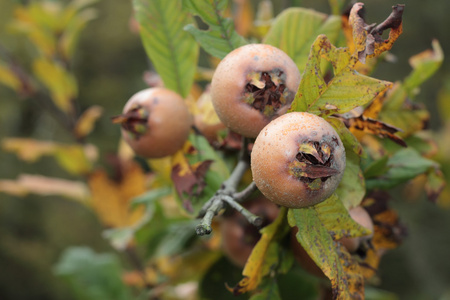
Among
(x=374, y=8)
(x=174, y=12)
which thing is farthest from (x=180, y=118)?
(x=374, y=8)

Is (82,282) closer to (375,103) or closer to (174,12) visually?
(174,12)

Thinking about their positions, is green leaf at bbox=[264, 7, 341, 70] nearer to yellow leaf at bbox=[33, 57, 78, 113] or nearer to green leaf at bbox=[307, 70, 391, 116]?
green leaf at bbox=[307, 70, 391, 116]

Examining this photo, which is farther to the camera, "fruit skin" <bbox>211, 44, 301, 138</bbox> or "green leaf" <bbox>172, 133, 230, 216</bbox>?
"green leaf" <bbox>172, 133, 230, 216</bbox>

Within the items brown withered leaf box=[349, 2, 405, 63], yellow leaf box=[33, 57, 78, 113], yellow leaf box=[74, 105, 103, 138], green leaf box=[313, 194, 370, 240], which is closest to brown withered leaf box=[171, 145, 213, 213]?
green leaf box=[313, 194, 370, 240]

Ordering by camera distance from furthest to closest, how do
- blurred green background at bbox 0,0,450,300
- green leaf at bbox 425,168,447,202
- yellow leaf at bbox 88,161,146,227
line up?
blurred green background at bbox 0,0,450,300, yellow leaf at bbox 88,161,146,227, green leaf at bbox 425,168,447,202

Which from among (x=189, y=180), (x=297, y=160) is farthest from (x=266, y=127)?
(x=189, y=180)

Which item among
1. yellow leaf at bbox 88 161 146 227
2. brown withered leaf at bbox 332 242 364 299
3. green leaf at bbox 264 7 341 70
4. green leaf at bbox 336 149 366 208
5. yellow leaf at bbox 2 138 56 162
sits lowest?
yellow leaf at bbox 88 161 146 227

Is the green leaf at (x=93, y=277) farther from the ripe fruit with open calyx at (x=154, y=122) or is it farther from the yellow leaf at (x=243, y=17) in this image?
the yellow leaf at (x=243, y=17)

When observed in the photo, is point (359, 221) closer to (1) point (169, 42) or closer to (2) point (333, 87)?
(2) point (333, 87)
